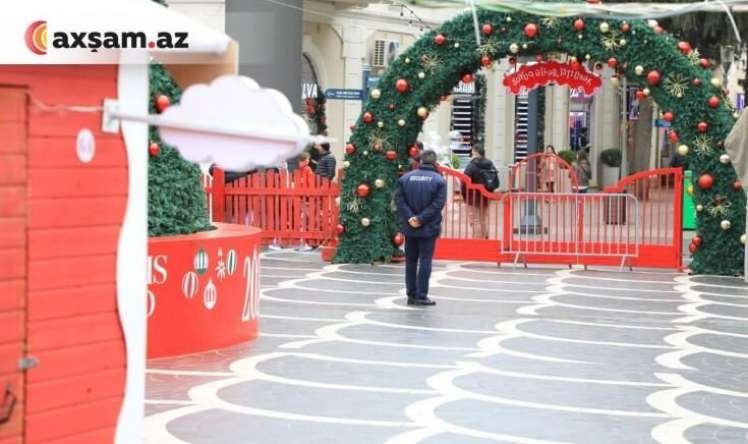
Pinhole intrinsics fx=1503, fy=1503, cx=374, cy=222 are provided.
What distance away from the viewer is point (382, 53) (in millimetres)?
41000

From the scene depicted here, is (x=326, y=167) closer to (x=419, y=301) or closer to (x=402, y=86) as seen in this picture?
(x=402, y=86)

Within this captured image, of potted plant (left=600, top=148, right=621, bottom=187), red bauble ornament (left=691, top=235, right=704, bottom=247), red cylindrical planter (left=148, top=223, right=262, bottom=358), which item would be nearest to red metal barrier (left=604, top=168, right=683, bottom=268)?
red bauble ornament (left=691, top=235, right=704, bottom=247)

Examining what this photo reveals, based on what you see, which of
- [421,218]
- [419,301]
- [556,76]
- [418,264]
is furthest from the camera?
[556,76]

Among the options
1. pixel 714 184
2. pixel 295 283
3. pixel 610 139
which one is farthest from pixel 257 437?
pixel 610 139

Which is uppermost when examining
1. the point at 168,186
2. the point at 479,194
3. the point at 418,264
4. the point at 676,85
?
the point at 676,85

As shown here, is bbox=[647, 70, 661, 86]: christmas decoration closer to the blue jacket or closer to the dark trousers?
the blue jacket

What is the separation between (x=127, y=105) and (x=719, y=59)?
32.1 meters

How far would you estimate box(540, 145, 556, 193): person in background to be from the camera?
941 inches

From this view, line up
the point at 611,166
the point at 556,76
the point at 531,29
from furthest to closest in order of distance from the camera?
the point at 611,166, the point at 556,76, the point at 531,29

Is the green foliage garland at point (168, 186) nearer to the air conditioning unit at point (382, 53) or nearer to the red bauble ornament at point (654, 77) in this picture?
the red bauble ornament at point (654, 77)

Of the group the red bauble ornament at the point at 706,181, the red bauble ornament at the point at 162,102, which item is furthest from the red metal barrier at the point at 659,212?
the red bauble ornament at the point at 162,102

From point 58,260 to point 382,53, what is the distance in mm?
35119

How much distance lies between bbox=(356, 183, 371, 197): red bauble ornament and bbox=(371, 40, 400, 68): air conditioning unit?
19.8m

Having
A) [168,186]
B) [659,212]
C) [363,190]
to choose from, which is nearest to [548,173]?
[659,212]
